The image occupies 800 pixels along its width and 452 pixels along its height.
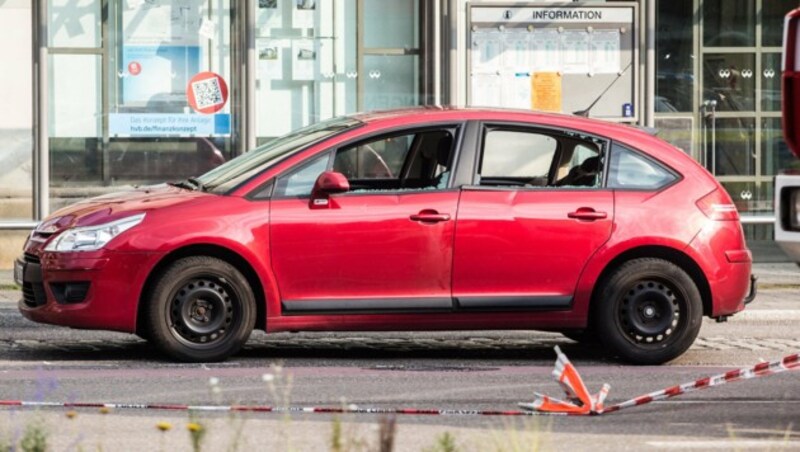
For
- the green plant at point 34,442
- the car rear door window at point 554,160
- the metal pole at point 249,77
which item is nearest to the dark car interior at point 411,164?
the car rear door window at point 554,160

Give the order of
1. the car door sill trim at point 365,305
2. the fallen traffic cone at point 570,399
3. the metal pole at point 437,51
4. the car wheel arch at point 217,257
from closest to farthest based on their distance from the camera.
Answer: the fallen traffic cone at point 570,399 → the car wheel arch at point 217,257 → the car door sill trim at point 365,305 → the metal pole at point 437,51

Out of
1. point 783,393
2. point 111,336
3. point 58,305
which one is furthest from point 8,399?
point 783,393

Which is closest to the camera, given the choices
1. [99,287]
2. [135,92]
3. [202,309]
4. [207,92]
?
[99,287]

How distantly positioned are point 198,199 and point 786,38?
406 centimetres

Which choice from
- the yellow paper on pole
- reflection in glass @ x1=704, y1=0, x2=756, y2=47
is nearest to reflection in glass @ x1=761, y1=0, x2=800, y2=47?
reflection in glass @ x1=704, y1=0, x2=756, y2=47

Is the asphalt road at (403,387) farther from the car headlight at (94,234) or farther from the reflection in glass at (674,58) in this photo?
the reflection in glass at (674,58)

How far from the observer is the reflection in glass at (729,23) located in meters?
19.1

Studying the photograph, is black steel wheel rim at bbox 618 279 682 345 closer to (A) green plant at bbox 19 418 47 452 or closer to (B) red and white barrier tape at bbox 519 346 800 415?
(B) red and white barrier tape at bbox 519 346 800 415

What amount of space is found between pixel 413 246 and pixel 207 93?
818cm

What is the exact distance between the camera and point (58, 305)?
10.3m

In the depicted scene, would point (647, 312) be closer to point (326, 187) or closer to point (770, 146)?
point (326, 187)

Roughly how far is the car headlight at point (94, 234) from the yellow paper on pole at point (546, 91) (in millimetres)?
8751

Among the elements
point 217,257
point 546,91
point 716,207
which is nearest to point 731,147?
point 546,91

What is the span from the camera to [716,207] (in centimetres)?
1091
